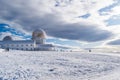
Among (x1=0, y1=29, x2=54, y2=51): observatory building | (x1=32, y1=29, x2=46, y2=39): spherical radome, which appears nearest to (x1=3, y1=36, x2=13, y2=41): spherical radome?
(x1=0, y1=29, x2=54, y2=51): observatory building

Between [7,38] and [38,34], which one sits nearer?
[38,34]

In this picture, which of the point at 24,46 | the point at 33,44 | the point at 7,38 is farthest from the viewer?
the point at 7,38

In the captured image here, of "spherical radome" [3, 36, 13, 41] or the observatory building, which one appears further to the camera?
"spherical radome" [3, 36, 13, 41]

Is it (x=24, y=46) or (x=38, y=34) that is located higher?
(x=38, y=34)

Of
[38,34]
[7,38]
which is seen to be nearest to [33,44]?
[38,34]

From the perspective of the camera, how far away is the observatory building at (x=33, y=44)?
88.1 meters

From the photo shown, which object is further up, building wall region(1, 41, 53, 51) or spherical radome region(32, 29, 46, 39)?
spherical radome region(32, 29, 46, 39)

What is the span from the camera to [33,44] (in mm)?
88438

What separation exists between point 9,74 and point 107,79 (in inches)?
310

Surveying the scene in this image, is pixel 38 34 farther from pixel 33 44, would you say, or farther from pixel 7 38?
pixel 7 38

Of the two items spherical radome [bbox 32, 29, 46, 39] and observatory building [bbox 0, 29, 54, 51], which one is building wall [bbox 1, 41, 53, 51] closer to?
observatory building [bbox 0, 29, 54, 51]

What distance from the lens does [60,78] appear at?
15.9 metres

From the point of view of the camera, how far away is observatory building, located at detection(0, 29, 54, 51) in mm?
88137

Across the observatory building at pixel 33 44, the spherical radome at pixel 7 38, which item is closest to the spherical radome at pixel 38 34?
the observatory building at pixel 33 44
